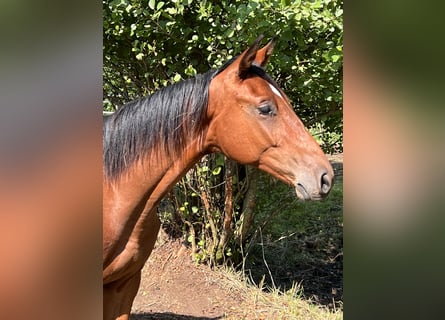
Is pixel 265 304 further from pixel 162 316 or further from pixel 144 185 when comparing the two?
pixel 144 185

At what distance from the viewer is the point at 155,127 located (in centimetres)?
226

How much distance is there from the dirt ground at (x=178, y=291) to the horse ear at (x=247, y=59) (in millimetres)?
2392

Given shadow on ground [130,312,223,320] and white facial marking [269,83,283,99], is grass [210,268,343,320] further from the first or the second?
white facial marking [269,83,283,99]

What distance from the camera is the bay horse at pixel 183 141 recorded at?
2.21m

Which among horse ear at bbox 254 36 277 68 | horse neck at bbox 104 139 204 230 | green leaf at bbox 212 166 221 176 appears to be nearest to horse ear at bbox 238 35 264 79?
horse ear at bbox 254 36 277 68

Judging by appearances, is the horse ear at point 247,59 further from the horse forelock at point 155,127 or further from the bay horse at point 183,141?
the horse forelock at point 155,127

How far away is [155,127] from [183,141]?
0.15m

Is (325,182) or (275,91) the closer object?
(325,182)

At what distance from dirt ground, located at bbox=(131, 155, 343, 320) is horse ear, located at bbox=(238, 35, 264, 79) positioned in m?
2.39

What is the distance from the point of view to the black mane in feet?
7.39

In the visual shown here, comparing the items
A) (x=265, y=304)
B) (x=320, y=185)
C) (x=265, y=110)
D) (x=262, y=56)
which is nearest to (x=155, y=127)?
(x=265, y=110)
